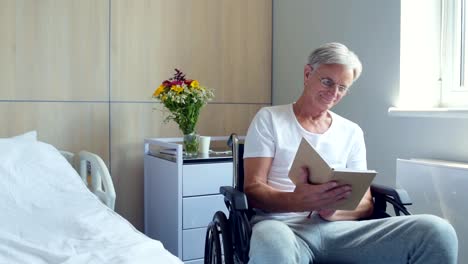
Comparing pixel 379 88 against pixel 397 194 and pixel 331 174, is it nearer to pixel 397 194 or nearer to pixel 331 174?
pixel 397 194

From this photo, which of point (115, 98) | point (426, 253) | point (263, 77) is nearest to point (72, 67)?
point (115, 98)

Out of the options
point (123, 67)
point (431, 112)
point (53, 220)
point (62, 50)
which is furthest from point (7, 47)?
point (431, 112)

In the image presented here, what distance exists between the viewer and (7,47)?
255cm

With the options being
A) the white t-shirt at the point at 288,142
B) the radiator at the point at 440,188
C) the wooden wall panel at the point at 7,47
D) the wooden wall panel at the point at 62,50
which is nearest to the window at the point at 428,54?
the radiator at the point at 440,188

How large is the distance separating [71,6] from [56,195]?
118 centimetres

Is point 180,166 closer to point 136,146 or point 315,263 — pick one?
point 136,146

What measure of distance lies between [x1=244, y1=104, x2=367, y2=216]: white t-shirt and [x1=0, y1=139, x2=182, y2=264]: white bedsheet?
48 centimetres

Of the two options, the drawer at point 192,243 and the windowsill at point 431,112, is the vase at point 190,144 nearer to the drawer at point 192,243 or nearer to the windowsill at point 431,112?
the drawer at point 192,243

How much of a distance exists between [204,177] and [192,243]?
34cm

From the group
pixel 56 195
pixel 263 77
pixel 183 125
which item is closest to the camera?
pixel 56 195

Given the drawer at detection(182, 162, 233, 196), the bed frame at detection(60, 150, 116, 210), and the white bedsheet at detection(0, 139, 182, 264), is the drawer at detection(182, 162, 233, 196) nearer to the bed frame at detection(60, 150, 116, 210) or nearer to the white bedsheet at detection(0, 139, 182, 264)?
the bed frame at detection(60, 150, 116, 210)

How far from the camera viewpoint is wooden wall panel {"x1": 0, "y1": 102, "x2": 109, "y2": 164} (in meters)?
2.59

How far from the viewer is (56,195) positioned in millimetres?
2045

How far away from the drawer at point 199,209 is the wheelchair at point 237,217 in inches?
25.4
